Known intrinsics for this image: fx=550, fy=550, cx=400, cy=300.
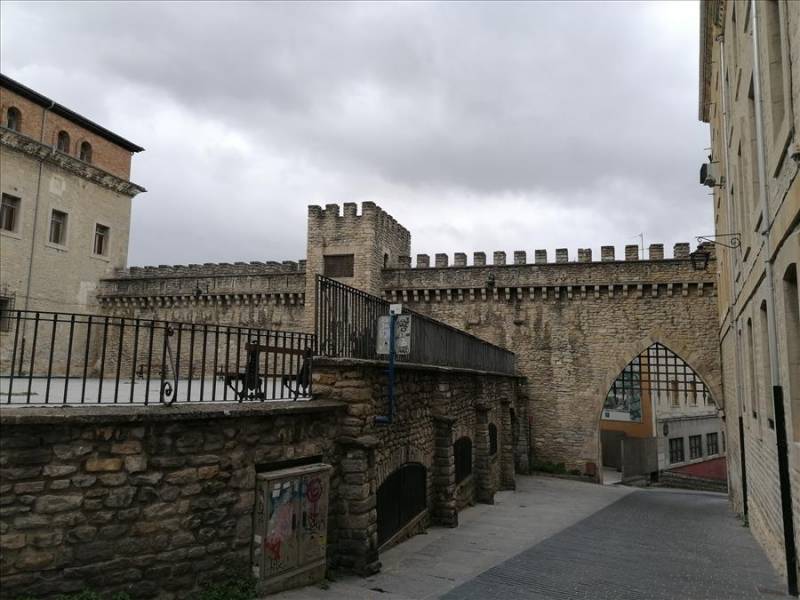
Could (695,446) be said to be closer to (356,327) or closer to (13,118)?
(356,327)

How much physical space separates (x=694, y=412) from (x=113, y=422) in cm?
3797

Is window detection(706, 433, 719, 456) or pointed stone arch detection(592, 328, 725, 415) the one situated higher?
pointed stone arch detection(592, 328, 725, 415)

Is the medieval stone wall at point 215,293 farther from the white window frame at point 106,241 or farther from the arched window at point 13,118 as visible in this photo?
the arched window at point 13,118

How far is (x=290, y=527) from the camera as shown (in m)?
6.41

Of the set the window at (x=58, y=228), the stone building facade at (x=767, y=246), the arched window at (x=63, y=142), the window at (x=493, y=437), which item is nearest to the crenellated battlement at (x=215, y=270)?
the window at (x=58, y=228)

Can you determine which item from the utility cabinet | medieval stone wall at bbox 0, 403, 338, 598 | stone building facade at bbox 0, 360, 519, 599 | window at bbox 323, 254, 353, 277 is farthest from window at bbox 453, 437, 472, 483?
window at bbox 323, 254, 353, 277

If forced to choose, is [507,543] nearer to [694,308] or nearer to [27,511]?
[27,511]

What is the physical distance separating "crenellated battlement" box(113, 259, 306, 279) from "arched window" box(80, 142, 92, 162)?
563cm

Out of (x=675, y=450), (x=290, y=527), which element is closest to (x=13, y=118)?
(x=290, y=527)

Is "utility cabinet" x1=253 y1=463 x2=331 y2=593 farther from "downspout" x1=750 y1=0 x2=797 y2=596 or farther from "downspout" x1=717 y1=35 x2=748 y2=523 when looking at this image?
"downspout" x1=717 y1=35 x2=748 y2=523

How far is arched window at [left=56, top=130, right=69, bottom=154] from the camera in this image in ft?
81.2

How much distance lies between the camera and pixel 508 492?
16.6 meters

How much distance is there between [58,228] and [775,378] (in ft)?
90.5

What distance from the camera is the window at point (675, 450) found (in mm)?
32938
